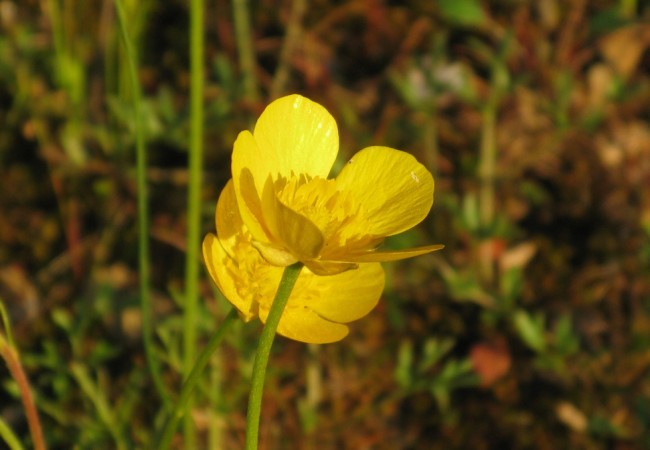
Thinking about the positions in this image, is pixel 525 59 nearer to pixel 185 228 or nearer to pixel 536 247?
pixel 536 247

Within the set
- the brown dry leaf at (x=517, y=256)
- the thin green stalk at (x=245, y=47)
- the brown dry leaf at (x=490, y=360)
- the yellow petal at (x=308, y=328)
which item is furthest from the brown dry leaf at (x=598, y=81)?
the yellow petal at (x=308, y=328)

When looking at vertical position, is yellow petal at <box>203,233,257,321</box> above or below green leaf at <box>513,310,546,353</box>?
above

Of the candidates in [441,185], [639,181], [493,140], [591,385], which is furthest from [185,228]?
[639,181]

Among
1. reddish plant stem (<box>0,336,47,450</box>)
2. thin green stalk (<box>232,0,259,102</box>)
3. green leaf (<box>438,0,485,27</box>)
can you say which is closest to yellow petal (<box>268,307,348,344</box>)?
reddish plant stem (<box>0,336,47,450</box>)

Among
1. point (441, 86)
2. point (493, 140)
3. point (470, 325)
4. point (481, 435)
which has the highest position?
point (441, 86)

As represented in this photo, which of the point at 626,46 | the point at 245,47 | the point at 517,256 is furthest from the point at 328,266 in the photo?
the point at 626,46

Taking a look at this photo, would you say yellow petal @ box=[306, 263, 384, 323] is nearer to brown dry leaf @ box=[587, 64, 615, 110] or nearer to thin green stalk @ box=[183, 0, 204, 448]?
thin green stalk @ box=[183, 0, 204, 448]
